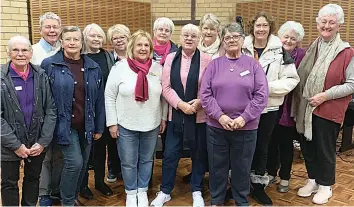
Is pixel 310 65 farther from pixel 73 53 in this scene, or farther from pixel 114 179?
pixel 114 179

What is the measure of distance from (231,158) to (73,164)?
116 centimetres

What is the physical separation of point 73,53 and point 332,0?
14.1ft

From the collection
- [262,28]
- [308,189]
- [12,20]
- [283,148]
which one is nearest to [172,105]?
[262,28]

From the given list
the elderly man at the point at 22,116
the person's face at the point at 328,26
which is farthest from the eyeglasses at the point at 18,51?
the person's face at the point at 328,26

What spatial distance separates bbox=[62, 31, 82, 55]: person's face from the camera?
7.78 feet

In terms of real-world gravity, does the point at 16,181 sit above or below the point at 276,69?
below

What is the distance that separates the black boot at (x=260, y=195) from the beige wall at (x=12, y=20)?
3.46 m

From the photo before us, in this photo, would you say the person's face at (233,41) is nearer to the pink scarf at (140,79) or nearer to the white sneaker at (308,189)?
the pink scarf at (140,79)

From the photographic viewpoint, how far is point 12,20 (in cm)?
433

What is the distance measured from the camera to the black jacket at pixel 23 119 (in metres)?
2.13

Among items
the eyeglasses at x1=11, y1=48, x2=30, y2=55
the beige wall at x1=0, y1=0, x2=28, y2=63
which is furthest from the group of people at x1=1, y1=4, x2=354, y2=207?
the beige wall at x1=0, y1=0, x2=28, y2=63

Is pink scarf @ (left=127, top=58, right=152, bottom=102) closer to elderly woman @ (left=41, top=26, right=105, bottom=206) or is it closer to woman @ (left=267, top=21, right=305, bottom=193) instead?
elderly woman @ (left=41, top=26, right=105, bottom=206)

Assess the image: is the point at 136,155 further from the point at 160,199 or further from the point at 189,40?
the point at 189,40

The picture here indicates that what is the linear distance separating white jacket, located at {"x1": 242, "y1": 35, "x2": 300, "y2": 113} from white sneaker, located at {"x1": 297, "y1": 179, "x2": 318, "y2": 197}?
0.90 metres
